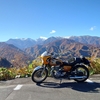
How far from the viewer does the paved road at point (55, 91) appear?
5.67 meters

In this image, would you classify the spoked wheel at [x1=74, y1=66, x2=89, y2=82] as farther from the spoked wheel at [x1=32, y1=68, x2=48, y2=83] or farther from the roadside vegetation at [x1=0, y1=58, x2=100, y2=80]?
the roadside vegetation at [x1=0, y1=58, x2=100, y2=80]

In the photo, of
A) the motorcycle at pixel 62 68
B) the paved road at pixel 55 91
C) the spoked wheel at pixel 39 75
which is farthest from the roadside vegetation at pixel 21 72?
the spoked wheel at pixel 39 75

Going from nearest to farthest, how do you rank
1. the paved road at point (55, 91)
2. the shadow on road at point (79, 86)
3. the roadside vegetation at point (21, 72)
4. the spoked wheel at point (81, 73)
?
the paved road at point (55, 91)
the shadow on road at point (79, 86)
the spoked wheel at point (81, 73)
the roadside vegetation at point (21, 72)

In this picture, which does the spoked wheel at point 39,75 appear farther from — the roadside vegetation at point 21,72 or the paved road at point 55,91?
the roadside vegetation at point 21,72

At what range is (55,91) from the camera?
6.33m

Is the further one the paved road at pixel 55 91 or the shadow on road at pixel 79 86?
the shadow on road at pixel 79 86

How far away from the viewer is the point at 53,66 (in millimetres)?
7723

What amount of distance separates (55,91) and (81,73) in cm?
178

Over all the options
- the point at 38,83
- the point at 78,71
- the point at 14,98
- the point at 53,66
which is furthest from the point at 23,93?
the point at 78,71

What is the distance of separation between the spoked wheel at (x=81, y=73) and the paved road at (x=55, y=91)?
21cm

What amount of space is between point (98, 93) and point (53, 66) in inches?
95.1

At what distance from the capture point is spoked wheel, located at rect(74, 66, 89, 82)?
7596 millimetres

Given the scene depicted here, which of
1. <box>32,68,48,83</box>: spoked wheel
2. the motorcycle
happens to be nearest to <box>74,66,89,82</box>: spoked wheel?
the motorcycle

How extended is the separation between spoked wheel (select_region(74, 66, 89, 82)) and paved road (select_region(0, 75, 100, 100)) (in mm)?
206
